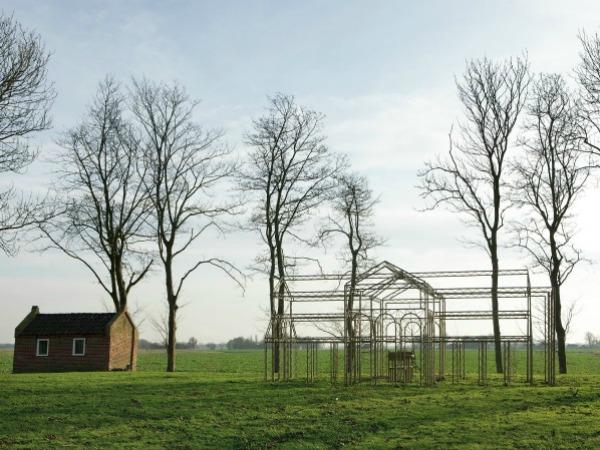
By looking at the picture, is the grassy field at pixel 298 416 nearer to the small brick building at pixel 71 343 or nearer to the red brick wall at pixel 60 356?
the red brick wall at pixel 60 356

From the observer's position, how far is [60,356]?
47.2 meters

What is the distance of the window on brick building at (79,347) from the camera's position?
47.1 meters

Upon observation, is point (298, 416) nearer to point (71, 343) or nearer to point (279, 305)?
point (279, 305)

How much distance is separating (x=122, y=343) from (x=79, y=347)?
297 cm

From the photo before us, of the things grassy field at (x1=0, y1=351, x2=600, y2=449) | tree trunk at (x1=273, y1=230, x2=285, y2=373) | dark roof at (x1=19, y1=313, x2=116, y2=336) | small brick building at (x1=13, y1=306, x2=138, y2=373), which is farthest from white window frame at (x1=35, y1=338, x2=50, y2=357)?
grassy field at (x1=0, y1=351, x2=600, y2=449)

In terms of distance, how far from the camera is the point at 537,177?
39156 millimetres

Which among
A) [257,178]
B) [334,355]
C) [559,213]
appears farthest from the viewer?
[257,178]

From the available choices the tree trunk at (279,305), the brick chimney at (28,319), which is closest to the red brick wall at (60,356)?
the brick chimney at (28,319)

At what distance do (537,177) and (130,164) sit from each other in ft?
78.3

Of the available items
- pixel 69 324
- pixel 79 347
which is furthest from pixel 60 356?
pixel 69 324

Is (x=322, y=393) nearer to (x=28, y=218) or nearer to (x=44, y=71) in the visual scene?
(x=28, y=218)

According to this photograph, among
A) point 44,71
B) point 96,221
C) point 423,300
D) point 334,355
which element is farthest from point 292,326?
point 96,221

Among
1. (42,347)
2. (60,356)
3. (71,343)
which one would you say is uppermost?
(71,343)

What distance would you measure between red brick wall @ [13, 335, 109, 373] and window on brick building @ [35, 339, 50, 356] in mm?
184
